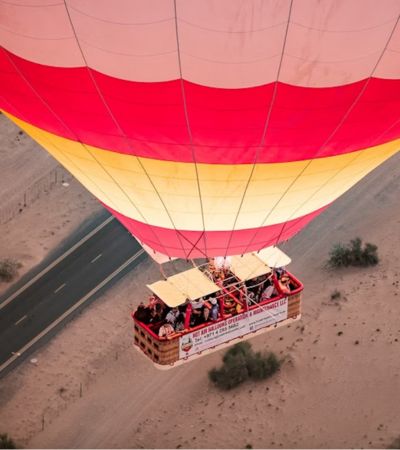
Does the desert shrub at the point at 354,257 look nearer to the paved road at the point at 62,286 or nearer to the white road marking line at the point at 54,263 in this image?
the paved road at the point at 62,286

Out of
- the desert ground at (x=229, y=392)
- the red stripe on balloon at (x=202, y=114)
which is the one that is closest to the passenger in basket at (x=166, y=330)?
the red stripe on balloon at (x=202, y=114)

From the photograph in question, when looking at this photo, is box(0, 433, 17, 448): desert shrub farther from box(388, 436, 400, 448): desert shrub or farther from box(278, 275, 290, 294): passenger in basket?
box(278, 275, 290, 294): passenger in basket

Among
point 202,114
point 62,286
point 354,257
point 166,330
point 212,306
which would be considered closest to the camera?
point 202,114

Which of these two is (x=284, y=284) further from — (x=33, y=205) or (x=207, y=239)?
(x=33, y=205)

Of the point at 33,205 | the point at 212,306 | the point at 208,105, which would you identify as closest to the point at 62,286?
the point at 33,205

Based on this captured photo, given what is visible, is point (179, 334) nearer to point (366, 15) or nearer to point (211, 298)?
point (211, 298)

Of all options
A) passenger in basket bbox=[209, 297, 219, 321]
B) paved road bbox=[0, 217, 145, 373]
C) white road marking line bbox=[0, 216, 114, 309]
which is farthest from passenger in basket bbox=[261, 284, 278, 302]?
white road marking line bbox=[0, 216, 114, 309]
